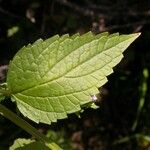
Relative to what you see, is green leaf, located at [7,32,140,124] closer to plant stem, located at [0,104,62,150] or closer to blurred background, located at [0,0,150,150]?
plant stem, located at [0,104,62,150]

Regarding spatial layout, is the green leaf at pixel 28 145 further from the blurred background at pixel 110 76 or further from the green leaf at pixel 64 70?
the blurred background at pixel 110 76

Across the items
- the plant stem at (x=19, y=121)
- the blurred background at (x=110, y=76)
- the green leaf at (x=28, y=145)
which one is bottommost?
the blurred background at (x=110, y=76)

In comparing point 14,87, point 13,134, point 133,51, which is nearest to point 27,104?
point 14,87

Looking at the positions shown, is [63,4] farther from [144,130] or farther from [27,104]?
[27,104]

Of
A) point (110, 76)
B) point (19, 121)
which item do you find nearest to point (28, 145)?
point (19, 121)

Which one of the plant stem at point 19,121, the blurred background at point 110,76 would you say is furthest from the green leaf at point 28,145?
the blurred background at point 110,76

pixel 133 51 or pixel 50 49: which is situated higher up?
pixel 50 49
